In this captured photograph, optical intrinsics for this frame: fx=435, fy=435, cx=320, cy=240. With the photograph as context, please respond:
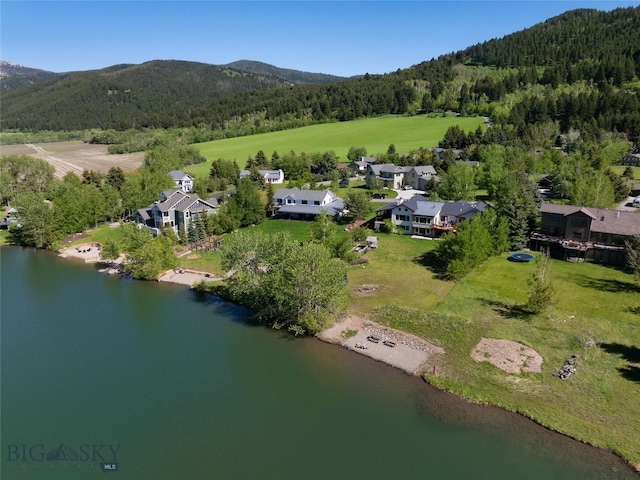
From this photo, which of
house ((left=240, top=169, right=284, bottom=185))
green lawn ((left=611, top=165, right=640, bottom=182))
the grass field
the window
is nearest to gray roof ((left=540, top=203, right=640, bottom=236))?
the window

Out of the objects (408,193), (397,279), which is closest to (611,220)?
(397,279)

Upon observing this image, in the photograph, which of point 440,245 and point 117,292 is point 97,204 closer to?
point 117,292

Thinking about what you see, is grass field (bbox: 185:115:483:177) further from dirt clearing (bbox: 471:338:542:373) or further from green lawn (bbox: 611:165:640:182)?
dirt clearing (bbox: 471:338:542:373)

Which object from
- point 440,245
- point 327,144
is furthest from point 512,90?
point 440,245

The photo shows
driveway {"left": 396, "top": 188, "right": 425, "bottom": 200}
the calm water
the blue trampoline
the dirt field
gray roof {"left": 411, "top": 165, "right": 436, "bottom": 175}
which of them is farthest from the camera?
the dirt field

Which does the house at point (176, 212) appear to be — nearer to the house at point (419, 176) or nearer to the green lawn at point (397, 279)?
the green lawn at point (397, 279)
